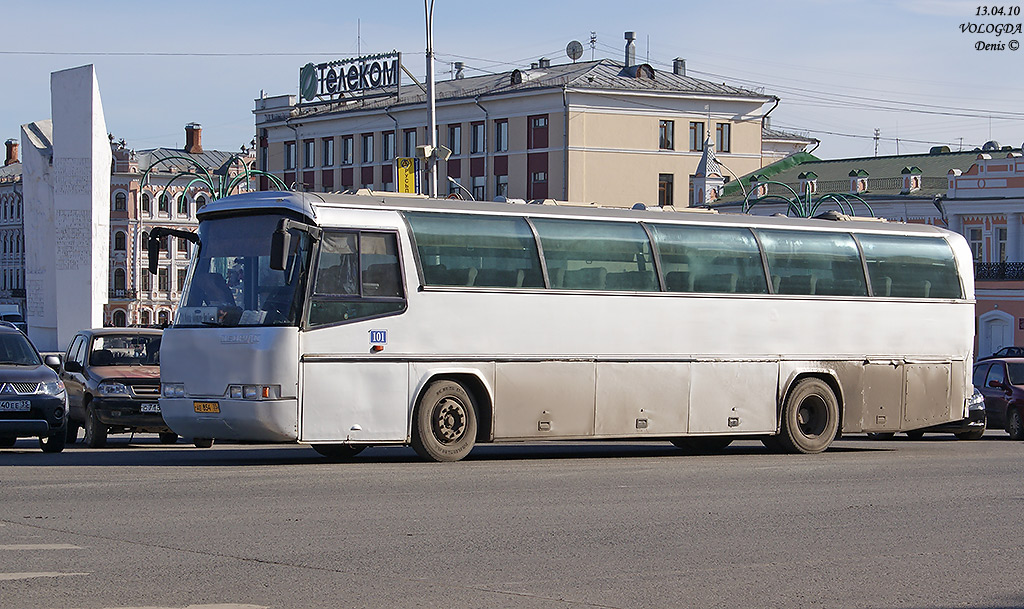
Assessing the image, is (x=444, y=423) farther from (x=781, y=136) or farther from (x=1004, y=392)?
(x=781, y=136)

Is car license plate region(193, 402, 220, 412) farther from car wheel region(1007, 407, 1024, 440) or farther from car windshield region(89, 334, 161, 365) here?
car wheel region(1007, 407, 1024, 440)

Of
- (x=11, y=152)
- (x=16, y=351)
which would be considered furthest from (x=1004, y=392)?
(x=11, y=152)

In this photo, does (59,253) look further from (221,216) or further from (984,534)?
(984,534)

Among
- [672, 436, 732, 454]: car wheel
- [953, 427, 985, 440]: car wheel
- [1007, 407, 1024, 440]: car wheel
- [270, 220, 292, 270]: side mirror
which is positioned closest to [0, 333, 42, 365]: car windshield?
[270, 220, 292, 270]: side mirror

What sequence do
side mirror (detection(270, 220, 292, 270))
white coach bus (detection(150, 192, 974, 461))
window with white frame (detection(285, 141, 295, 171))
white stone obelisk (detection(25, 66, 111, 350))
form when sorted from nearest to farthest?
side mirror (detection(270, 220, 292, 270))
white coach bus (detection(150, 192, 974, 461))
white stone obelisk (detection(25, 66, 111, 350))
window with white frame (detection(285, 141, 295, 171))

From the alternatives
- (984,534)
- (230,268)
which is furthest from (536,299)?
(984,534)

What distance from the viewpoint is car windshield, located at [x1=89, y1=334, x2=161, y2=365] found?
77.2ft

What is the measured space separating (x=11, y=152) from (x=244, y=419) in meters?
142

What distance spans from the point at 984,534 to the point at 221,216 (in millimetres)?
9443

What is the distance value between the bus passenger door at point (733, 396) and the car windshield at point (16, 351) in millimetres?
8734

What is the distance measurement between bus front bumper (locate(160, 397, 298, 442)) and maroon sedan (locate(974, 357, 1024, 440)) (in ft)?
56.1

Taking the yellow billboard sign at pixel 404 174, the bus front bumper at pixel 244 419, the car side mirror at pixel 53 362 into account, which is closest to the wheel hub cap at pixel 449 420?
the bus front bumper at pixel 244 419

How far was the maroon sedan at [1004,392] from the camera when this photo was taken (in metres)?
28.9

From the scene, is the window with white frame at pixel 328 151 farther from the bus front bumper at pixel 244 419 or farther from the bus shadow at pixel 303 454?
the bus front bumper at pixel 244 419
